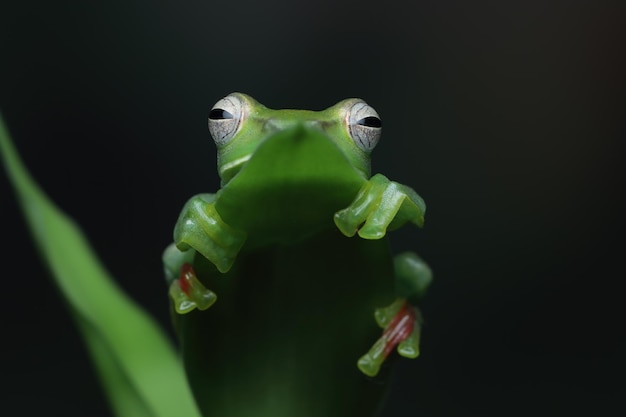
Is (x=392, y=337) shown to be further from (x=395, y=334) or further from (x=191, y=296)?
(x=191, y=296)

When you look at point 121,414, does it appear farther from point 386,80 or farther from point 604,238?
point 604,238

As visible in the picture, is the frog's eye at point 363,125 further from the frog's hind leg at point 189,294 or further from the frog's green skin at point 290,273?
the frog's hind leg at point 189,294

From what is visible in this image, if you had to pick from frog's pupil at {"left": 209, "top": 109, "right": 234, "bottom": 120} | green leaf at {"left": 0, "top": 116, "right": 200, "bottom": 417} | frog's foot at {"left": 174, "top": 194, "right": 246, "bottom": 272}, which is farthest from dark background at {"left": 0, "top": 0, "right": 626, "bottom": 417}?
frog's foot at {"left": 174, "top": 194, "right": 246, "bottom": 272}

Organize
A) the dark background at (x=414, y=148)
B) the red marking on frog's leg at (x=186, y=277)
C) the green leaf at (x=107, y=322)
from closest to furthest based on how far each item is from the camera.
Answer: the red marking on frog's leg at (x=186, y=277) < the green leaf at (x=107, y=322) < the dark background at (x=414, y=148)

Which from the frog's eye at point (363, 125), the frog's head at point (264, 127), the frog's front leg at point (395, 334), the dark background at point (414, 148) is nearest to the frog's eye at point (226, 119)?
the frog's head at point (264, 127)

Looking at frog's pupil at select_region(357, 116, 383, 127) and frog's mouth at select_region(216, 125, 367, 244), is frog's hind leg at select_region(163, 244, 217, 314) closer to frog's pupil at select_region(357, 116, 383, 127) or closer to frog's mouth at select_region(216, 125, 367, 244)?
frog's mouth at select_region(216, 125, 367, 244)

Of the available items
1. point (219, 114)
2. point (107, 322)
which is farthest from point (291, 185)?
point (107, 322)

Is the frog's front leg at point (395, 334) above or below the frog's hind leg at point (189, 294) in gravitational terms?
below
